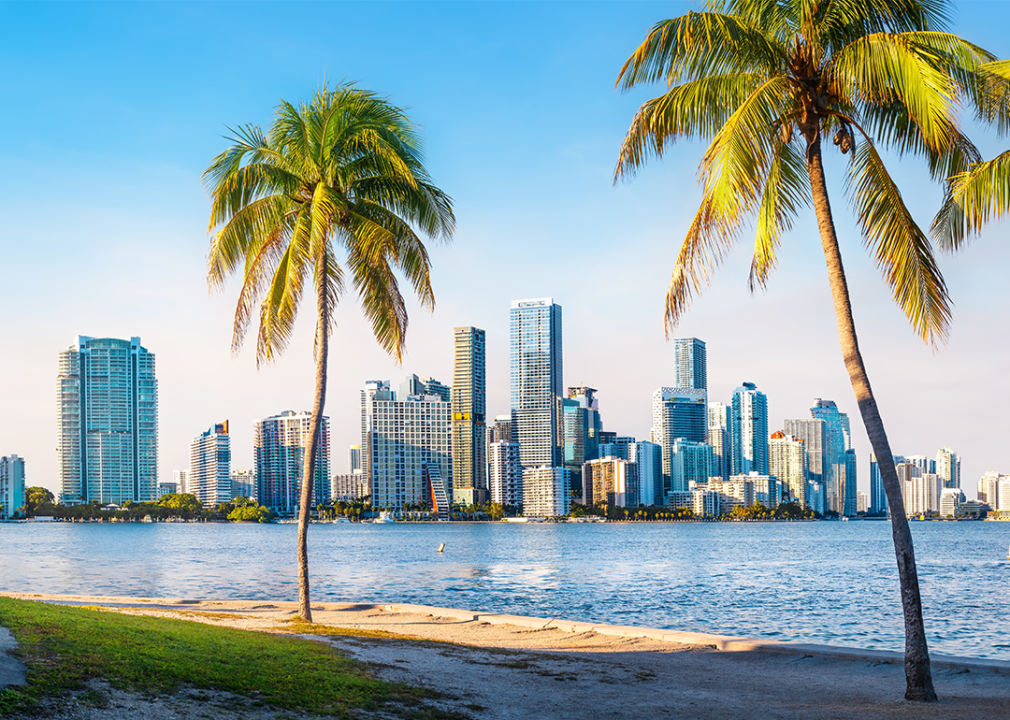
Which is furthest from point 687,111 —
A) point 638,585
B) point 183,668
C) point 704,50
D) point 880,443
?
point 638,585

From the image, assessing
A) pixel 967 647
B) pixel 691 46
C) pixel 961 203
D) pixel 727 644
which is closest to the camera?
pixel 961 203

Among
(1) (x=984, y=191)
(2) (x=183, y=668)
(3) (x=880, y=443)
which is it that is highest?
(1) (x=984, y=191)

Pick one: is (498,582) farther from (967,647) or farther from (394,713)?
(394,713)

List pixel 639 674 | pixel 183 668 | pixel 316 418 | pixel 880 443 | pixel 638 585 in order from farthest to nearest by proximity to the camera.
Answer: pixel 638 585 < pixel 316 418 < pixel 639 674 < pixel 880 443 < pixel 183 668

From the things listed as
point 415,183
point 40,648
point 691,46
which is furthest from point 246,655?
point 415,183

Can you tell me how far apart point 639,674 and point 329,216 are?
11200 millimetres

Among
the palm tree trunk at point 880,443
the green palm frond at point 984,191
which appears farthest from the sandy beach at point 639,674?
the green palm frond at point 984,191

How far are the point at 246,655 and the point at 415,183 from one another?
1185 centimetres

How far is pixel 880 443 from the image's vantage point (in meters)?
13.4

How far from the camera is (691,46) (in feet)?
44.2

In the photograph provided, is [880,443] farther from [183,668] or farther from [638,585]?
[638,585]

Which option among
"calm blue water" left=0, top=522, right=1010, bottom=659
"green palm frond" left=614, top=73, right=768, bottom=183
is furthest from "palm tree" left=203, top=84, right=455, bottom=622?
"calm blue water" left=0, top=522, right=1010, bottom=659

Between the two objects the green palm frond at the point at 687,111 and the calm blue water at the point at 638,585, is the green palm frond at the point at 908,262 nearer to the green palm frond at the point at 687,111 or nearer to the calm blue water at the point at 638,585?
the green palm frond at the point at 687,111

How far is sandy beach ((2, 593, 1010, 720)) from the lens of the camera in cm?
1226
